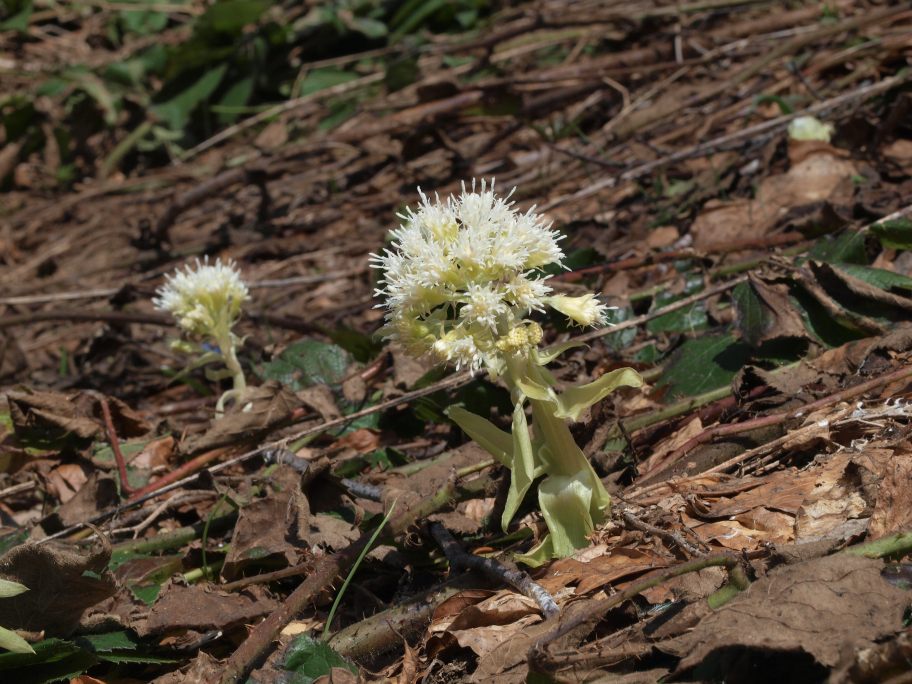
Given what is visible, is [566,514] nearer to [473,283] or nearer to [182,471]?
[473,283]

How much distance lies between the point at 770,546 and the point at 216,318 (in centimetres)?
186

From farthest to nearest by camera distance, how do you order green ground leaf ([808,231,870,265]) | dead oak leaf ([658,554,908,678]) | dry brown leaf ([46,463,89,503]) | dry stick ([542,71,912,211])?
dry stick ([542,71,912,211]) < dry brown leaf ([46,463,89,503]) < green ground leaf ([808,231,870,265]) < dead oak leaf ([658,554,908,678])

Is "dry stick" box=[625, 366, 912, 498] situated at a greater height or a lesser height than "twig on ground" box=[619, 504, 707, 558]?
greater

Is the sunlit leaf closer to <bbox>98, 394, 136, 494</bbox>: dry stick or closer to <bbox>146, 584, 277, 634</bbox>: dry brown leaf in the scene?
<bbox>146, 584, 277, 634</bbox>: dry brown leaf

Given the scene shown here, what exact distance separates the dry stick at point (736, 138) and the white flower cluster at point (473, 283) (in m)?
1.56

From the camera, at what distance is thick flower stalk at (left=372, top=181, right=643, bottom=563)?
1667mm

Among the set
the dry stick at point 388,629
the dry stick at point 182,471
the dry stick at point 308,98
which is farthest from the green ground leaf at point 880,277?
the dry stick at point 308,98

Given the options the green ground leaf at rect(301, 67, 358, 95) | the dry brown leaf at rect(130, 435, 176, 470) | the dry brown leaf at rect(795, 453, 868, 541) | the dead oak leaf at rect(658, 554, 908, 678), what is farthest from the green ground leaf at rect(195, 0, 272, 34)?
the dead oak leaf at rect(658, 554, 908, 678)

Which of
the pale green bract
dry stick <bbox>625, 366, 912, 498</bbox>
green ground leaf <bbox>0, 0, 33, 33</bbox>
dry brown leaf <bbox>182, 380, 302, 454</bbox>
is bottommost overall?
dry stick <bbox>625, 366, 912, 498</bbox>

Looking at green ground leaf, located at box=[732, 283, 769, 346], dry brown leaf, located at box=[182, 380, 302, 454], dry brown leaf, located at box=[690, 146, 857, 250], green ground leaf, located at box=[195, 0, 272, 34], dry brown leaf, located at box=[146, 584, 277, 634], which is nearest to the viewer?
dry brown leaf, located at box=[146, 584, 277, 634]

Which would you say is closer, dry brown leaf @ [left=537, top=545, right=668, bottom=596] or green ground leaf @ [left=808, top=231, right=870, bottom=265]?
dry brown leaf @ [left=537, top=545, right=668, bottom=596]

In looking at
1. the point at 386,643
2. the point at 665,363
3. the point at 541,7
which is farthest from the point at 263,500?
the point at 541,7

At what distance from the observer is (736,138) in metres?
3.44

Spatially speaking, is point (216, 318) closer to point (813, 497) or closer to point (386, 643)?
point (386, 643)
